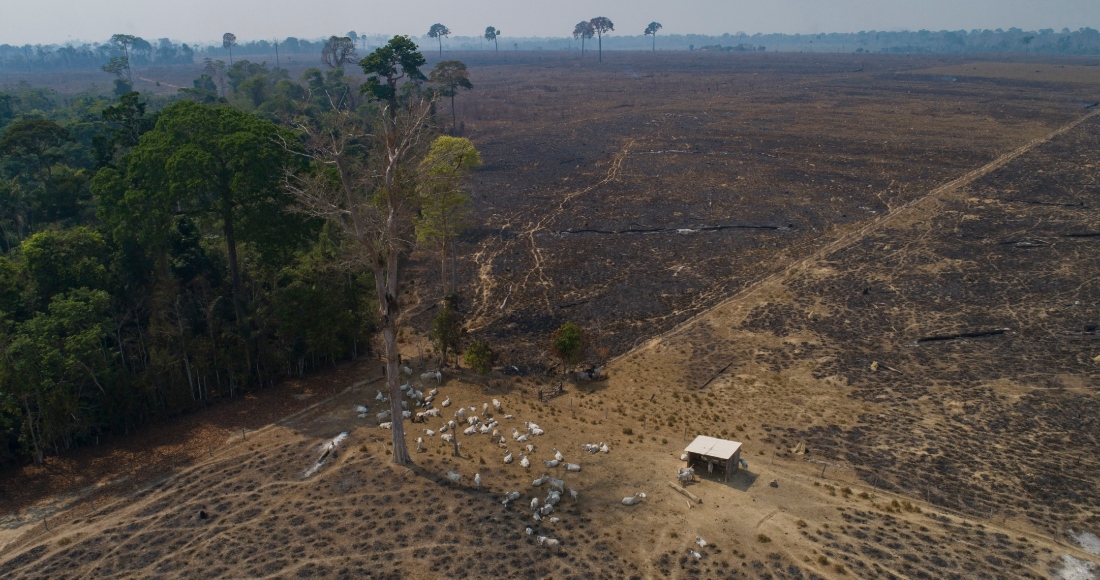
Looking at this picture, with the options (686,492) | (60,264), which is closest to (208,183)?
(60,264)

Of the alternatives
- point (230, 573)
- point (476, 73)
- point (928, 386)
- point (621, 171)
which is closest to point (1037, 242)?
point (928, 386)

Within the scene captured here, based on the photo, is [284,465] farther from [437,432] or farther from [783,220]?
[783,220]

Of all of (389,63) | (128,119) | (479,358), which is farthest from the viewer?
(389,63)

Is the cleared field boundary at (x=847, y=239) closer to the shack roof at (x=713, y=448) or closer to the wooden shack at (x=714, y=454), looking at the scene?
the shack roof at (x=713, y=448)

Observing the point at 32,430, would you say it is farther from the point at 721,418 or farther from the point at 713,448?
the point at 721,418

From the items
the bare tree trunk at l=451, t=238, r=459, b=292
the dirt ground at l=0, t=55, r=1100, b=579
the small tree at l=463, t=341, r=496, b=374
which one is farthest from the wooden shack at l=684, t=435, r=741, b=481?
the bare tree trunk at l=451, t=238, r=459, b=292

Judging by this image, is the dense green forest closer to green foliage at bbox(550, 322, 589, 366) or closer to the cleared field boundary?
green foliage at bbox(550, 322, 589, 366)

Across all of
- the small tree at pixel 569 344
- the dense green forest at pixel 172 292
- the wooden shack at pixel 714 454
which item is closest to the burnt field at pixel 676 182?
the small tree at pixel 569 344
